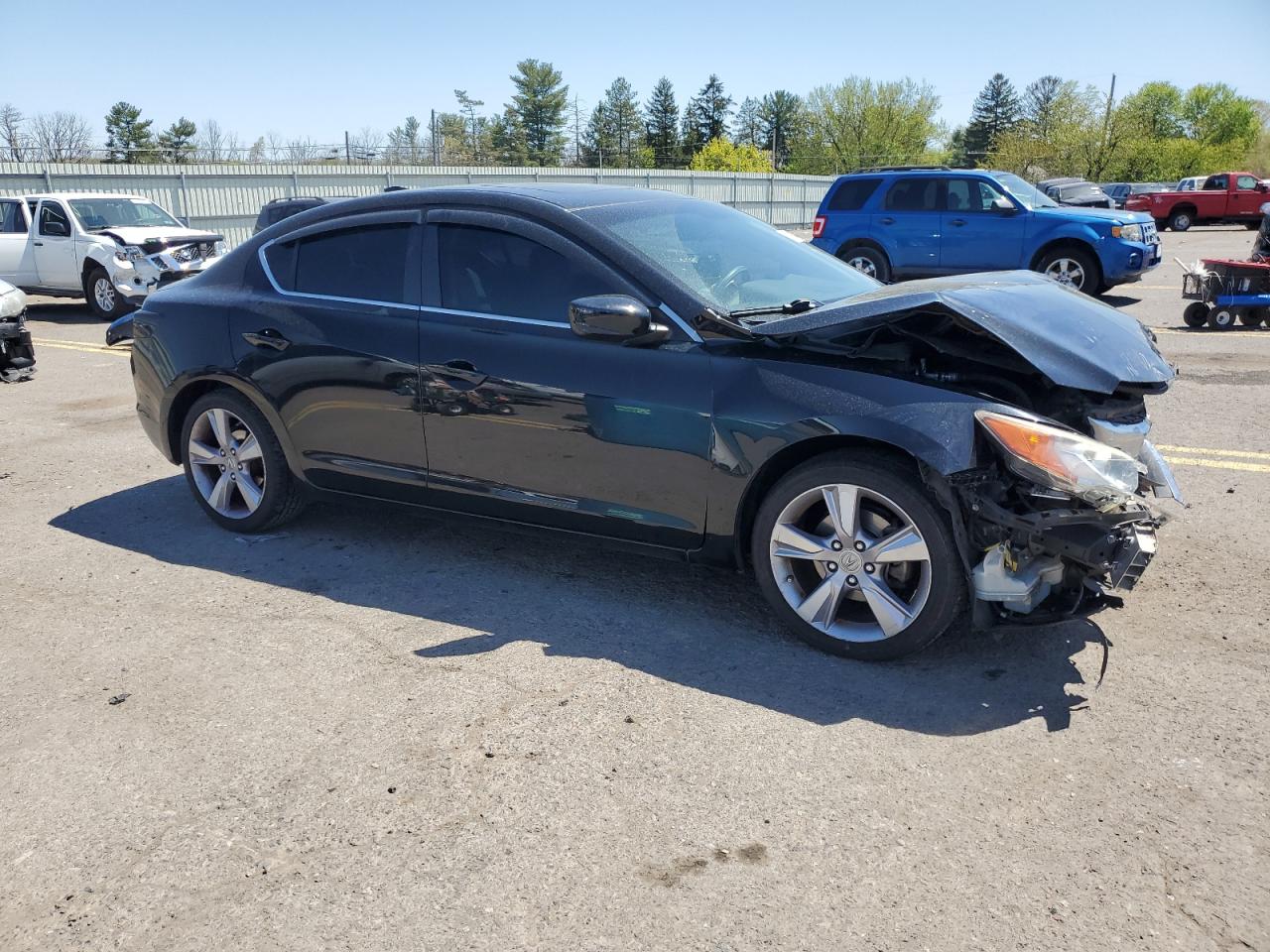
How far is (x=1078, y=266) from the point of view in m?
14.2

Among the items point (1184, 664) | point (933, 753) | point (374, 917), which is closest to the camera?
point (374, 917)

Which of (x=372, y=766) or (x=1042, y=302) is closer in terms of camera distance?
(x=372, y=766)

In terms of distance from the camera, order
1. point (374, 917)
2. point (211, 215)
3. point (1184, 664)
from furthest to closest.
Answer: point (211, 215) < point (1184, 664) < point (374, 917)

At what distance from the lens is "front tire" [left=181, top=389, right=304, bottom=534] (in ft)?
16.8

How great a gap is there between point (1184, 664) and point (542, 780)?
7.70 ft

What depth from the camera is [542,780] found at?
3039 millimetres

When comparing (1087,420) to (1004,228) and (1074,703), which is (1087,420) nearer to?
(1074,703)

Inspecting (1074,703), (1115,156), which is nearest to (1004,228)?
(1074,703)

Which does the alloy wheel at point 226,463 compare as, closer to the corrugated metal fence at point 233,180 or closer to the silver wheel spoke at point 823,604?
the silver wheel spoke at point 823,604

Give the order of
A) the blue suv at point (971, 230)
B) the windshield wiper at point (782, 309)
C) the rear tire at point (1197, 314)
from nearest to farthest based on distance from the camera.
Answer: the windshield wiper at point (782, 309)
the rear tire at point (1197, 314)
the blue suv at point (971, 230)

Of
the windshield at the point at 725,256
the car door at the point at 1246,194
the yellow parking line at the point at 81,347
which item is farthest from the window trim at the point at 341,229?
the car door at the point at 1246,194

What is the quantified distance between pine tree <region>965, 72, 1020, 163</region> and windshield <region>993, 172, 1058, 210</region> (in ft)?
345

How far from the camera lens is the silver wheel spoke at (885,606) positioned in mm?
3594

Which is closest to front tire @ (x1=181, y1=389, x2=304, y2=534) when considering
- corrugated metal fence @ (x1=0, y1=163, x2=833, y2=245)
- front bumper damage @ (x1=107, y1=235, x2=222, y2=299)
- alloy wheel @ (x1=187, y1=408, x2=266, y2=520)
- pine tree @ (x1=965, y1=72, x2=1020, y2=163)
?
alloy wheel @ (x1=187, y1=408, x2=266, y2=520)
